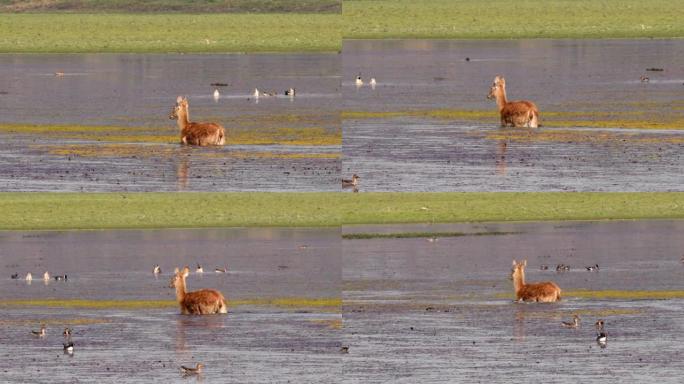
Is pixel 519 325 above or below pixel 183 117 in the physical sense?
below

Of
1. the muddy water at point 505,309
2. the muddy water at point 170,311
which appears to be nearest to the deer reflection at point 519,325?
the muddy water at point 505,309

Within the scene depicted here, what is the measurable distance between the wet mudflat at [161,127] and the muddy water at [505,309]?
2573 mm

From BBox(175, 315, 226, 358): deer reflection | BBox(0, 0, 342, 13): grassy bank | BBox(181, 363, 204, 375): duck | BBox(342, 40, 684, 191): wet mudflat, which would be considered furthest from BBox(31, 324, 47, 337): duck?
BBox(0, 0, 342, 13): grassy bank

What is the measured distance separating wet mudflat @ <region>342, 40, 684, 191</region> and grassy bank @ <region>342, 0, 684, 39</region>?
6748 millimetres

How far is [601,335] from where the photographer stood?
93.5 ft

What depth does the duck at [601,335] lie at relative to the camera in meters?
28.1

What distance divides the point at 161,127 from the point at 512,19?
3207 cm

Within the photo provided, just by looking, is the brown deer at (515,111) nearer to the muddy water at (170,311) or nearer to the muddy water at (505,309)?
the muddy water at (505,309)

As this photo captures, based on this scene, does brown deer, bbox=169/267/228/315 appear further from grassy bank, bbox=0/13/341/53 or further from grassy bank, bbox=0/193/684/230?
grassy bank, bbox=0/13/341/53

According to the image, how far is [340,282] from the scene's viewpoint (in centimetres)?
3412

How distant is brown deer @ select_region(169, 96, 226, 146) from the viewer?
127 feet

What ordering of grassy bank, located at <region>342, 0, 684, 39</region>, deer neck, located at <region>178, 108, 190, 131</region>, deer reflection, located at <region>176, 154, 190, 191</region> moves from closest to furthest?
1. deer reflection, located at <region>176, 154, 190, 191</region>
2. deer neck, located at <region>178, 108, 190, 131</region>
3. grassy bank, located at <region>342, 0, 684, 39</region>

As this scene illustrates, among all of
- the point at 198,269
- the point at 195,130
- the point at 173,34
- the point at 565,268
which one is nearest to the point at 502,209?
the point at 565,268

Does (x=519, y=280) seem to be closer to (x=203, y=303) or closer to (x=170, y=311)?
(x=203, y=303)
